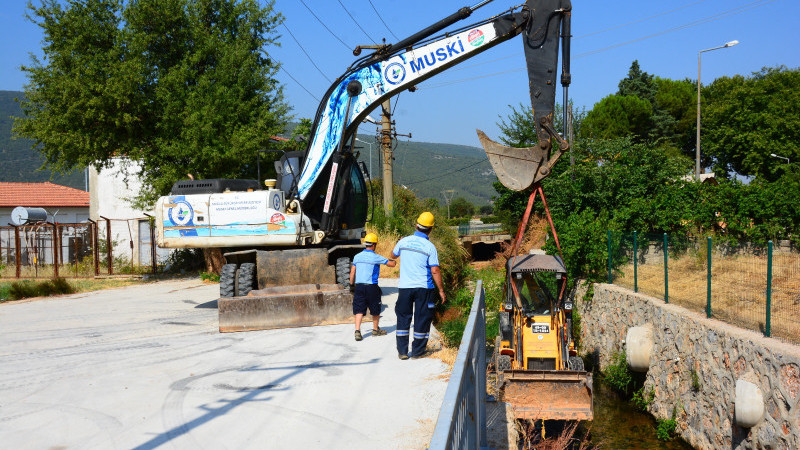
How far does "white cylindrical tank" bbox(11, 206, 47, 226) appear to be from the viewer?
1166 inches

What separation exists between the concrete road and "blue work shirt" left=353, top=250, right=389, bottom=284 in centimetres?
99

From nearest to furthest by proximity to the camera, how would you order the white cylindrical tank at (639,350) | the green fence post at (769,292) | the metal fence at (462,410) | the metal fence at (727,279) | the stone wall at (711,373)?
1. the metal fence at (462,410)
2. the stone wall at (711,373)
3. the green fence post at (769,292)
4. the metal fence at (727,279)
5. the white cylindrical tank at (639,350)

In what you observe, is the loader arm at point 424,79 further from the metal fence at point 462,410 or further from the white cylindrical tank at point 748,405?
the metal fence at point 462,410

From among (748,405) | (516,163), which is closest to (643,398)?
(748,405)

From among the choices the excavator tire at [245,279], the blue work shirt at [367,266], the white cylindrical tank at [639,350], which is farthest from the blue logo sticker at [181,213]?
the white cylindrical tank at [639,350]

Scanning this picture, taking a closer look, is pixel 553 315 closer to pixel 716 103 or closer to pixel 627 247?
pixel 627 247

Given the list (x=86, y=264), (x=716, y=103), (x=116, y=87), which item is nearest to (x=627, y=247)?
(x=116, y=87)

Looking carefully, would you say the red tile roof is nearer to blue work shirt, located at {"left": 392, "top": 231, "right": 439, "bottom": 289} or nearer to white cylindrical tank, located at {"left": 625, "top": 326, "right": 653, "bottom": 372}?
white cylindrical tank, located at {"left": 625, "top": 326, "right": 653, "bottom": 372}

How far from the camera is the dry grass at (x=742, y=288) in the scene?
9539 mm

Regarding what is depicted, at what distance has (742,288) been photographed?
10.5 m

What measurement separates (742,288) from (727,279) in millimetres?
572

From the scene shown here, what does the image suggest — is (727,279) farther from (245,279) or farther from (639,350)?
(245,279)

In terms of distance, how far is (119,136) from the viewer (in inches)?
899

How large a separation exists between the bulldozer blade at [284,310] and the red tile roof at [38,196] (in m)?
37.6
